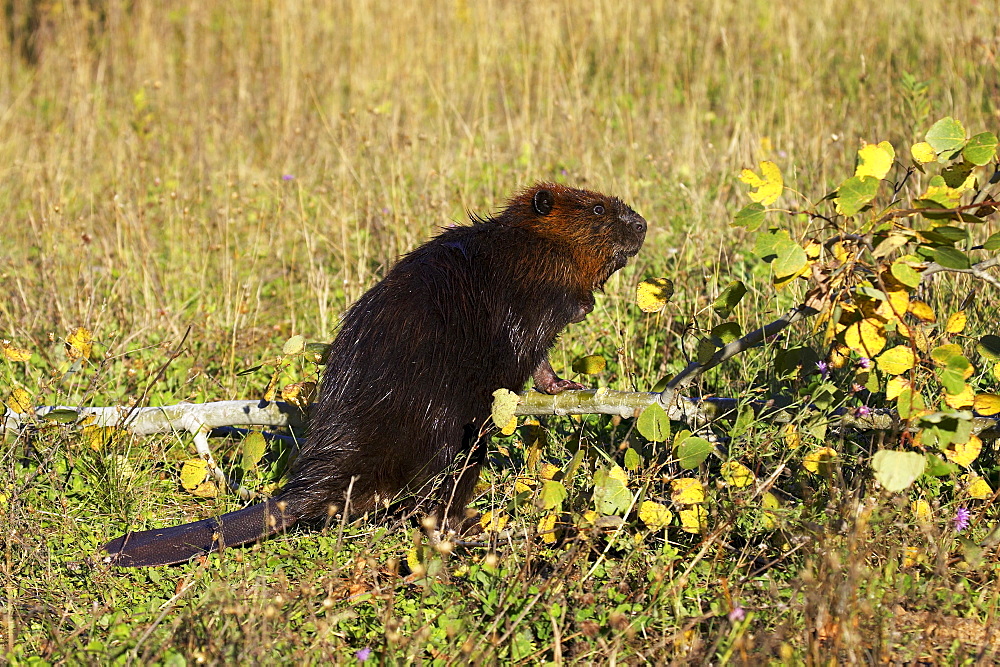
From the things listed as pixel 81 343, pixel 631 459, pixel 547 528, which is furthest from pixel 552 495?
pixel 81 343

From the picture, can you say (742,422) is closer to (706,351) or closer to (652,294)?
(706,351)

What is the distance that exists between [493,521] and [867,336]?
3.37 feet

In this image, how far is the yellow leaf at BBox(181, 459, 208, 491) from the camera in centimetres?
293

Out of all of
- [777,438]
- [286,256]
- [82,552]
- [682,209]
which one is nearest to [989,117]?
[682,209]

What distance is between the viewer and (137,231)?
14.6 ft

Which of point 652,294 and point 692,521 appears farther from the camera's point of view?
point 652,294

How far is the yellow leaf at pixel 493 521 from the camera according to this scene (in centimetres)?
259

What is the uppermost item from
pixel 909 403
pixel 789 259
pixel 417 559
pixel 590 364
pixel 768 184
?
pixel 768 184

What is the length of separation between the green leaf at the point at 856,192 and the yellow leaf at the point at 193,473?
1895 millimetres

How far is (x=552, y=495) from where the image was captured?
2391 millimetres

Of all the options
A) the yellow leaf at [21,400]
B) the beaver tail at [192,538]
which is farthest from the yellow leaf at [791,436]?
the yellow leaf at [21,400]

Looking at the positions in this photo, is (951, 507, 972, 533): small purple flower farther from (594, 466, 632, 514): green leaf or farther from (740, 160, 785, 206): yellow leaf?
(740, 160, 785, 206): yellow leaf

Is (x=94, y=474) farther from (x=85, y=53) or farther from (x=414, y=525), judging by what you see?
(x=85, y=53)

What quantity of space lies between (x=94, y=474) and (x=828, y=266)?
87.0 inches
